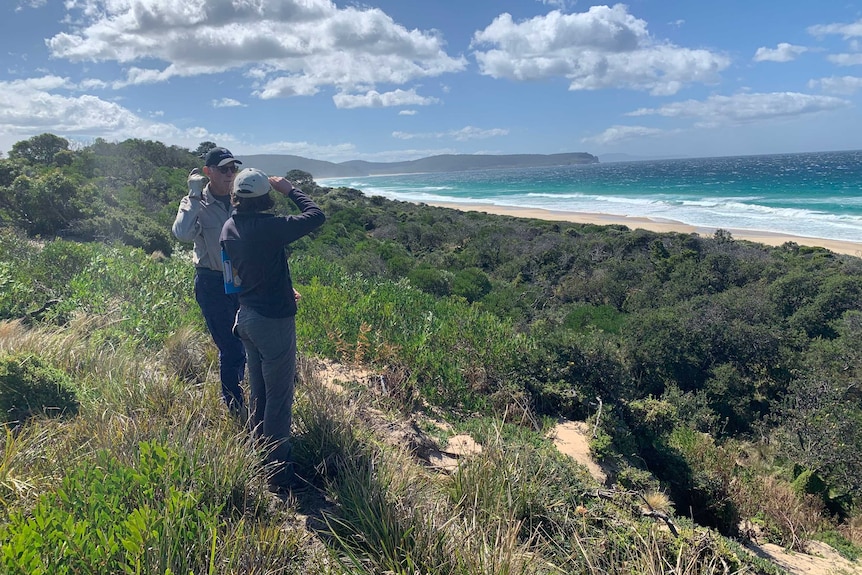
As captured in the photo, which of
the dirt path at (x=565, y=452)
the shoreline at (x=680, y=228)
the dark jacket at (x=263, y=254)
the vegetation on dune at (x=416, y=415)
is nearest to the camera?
the vegetation on dune at (x=416, y=415)

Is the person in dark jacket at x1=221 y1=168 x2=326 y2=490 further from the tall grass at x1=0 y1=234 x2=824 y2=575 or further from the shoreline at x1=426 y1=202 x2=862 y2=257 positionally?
the shoreline at x1=426 y1=202 x2=862 y2=257

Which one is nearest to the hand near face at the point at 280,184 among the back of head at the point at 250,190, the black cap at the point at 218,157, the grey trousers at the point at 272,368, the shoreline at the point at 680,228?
the back of head at the point at 250,190

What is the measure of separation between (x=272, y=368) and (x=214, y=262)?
1103 millimetres

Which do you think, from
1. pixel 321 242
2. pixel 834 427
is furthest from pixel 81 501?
pixel 321 242

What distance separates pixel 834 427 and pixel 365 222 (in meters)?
23.6

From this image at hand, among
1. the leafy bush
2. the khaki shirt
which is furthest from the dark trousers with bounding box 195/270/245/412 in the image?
the leafy bush

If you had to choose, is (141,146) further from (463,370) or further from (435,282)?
(463,370)

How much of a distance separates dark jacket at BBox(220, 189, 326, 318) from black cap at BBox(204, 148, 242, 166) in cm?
73

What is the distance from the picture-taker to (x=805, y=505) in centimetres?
558

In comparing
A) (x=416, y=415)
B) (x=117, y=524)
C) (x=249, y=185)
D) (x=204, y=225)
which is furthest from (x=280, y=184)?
(x=416, y=415)

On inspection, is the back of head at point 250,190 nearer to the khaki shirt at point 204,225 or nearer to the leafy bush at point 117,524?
the khaki shirt at point 204,225

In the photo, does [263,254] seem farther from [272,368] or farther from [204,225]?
[204,225]

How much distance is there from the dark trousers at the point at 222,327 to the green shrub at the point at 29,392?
38.8 inches

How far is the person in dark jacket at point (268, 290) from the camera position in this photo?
2883mm
